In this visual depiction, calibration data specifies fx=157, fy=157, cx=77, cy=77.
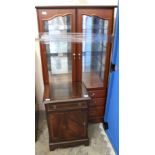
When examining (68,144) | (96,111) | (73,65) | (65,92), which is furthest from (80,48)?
(68,144)

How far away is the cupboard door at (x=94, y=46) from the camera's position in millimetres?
1729

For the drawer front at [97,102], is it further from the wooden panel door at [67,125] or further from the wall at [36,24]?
the wall at [36,24]

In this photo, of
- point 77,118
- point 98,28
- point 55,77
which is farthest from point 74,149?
point 98,28

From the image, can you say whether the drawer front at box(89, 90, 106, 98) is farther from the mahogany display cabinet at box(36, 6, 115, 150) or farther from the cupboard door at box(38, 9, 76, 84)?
the cupboard door at box(38, 9, 76, 84)

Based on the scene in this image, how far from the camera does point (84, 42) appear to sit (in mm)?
1861

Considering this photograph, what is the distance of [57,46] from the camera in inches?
75.6

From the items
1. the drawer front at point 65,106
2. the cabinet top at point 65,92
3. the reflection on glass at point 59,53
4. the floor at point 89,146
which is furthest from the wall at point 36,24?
the drawer front at point 65,106

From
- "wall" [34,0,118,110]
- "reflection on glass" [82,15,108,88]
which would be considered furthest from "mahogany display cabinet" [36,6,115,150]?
"wall" [34,0,118,110]

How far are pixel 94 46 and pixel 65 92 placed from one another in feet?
2.28

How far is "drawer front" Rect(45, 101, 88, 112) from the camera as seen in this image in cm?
162

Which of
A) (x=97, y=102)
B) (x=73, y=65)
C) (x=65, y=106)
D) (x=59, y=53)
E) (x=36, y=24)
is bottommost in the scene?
(x=97, y=102)

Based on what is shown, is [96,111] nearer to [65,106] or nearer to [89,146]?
[89,146]

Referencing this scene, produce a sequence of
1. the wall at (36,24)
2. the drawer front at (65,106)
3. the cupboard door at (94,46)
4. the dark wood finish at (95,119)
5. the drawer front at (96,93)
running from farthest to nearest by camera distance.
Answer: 1. the dark wood finish at (95,119)
2. the drawer front at (96,93)
3. the wall at (36,24)
4. the cupboard door at (94,46)
5. the drawer front at (65,106)
